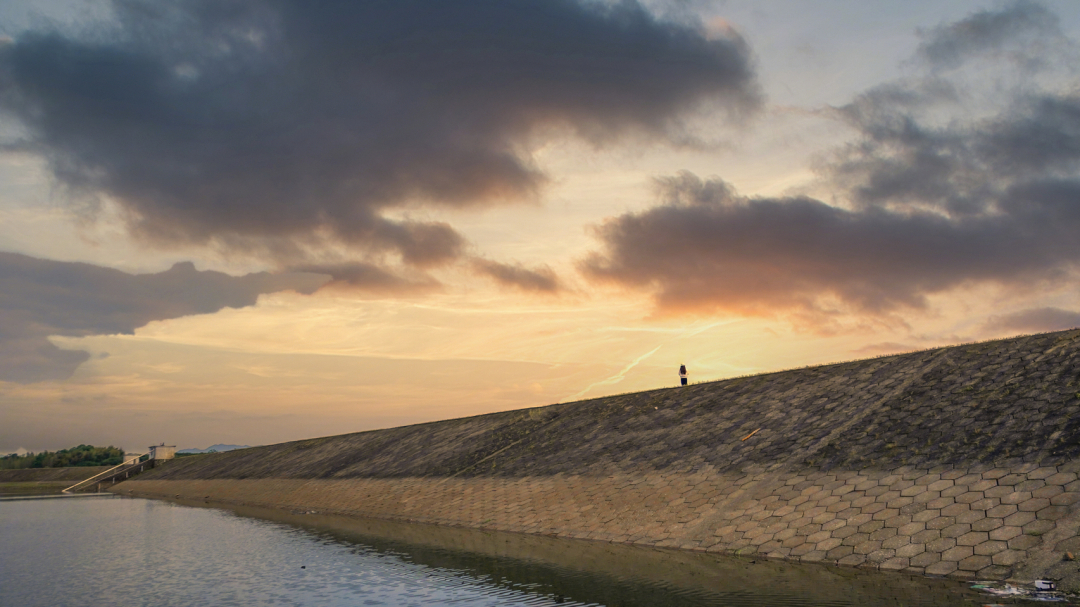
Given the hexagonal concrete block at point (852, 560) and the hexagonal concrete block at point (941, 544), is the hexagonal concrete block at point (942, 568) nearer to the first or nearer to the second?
the hexagonal concrete block at point (941, 544)

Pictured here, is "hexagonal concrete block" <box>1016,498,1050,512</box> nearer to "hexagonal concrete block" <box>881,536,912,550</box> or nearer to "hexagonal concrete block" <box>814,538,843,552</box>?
"hexagonal concrete block" <box>881,536,912,550</box>

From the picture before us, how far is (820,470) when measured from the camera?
22.6 m

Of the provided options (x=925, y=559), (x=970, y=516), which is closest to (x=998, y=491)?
(x=970, y=516)

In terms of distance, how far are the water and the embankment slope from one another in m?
1.64

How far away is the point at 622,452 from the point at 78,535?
24.5m

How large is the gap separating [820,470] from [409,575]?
12838 mm

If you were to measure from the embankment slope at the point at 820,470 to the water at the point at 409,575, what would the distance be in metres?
1.64

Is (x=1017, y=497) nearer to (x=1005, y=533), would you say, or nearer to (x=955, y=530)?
(x=1005, y=533)

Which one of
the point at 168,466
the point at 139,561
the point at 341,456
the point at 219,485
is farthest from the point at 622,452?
the point at 168,466

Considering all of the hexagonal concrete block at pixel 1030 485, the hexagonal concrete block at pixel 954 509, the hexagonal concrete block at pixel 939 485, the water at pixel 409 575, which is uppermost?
the hexagonal concrete block at pixel 1030 485

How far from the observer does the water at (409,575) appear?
14.8m

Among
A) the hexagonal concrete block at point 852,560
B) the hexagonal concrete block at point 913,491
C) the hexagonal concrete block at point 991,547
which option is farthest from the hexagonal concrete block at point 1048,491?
the hexagonal concrete block at point 852,560

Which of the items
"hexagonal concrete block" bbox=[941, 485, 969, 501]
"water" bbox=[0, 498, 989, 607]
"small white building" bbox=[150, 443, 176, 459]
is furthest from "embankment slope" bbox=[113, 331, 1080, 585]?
"small white building" bbox=[150, 443, 176, 459]

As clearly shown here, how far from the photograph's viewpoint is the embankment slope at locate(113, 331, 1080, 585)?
54.7 feet
